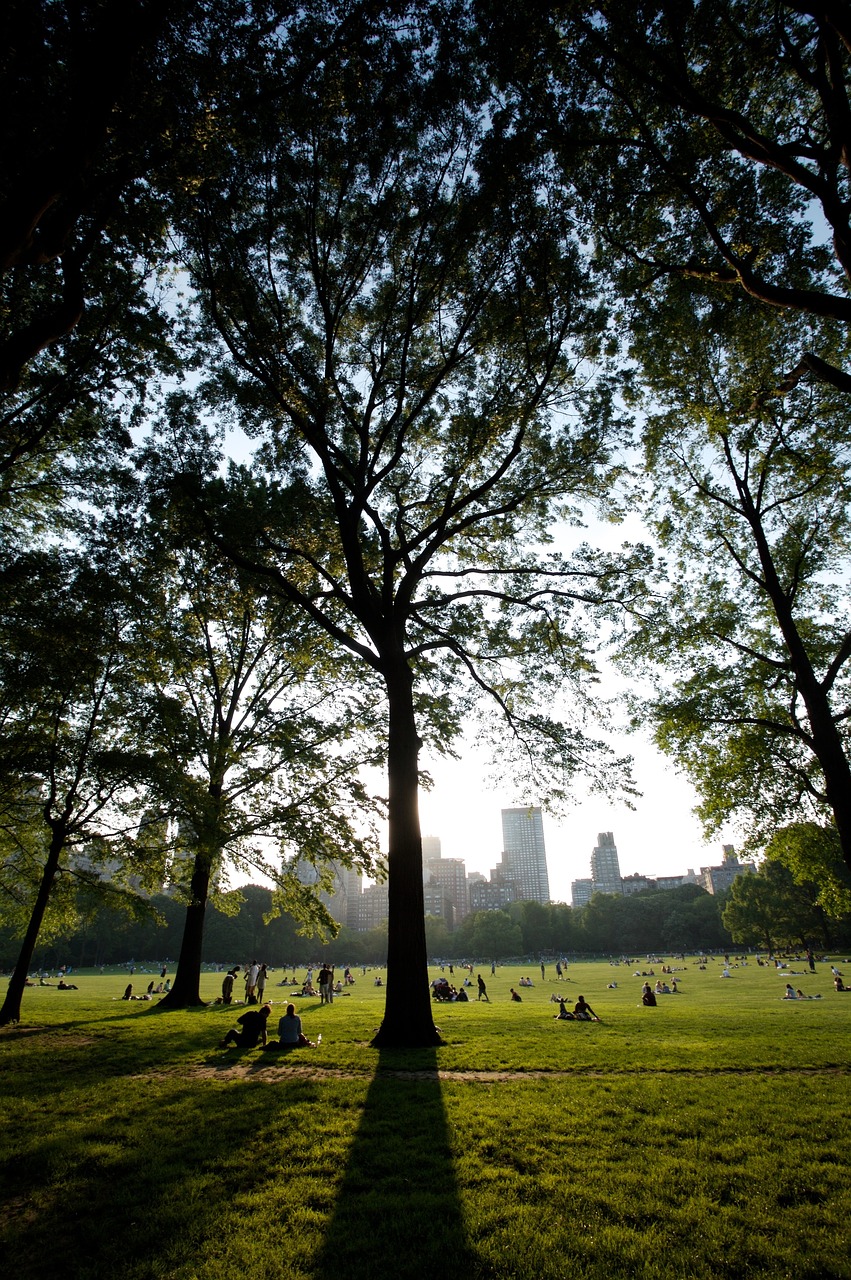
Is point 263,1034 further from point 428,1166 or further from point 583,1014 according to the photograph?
point 583,1014

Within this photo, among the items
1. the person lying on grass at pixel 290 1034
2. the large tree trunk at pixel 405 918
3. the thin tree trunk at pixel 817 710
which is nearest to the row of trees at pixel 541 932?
the person lying on grass at pixel 290 1034

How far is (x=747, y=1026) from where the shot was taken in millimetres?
15594

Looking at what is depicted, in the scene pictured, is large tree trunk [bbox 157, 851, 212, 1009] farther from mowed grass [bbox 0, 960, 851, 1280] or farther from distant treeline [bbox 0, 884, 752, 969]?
distant treeline [bbox 0, 884, 752, 969]

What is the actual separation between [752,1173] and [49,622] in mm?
13901

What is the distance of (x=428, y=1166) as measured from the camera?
5.27 metres

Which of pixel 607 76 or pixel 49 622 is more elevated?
pixel 607 76

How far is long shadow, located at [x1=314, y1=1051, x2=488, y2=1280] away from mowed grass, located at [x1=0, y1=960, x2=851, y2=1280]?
0.02 m

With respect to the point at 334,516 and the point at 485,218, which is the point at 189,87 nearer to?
the point at 485,218

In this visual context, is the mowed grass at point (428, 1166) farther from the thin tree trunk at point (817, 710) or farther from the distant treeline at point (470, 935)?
the distant treeline at point (470, 935)

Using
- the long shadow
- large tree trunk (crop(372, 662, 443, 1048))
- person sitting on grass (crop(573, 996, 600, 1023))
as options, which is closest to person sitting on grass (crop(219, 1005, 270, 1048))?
large tree trunk (crop(372, 662, 443, 1048))

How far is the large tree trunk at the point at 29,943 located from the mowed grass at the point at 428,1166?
8680mm

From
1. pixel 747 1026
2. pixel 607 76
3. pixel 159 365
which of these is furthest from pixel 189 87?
pixel 747 1026

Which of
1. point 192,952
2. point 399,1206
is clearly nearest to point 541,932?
point 192,952

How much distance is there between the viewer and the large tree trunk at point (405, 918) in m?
11.2
